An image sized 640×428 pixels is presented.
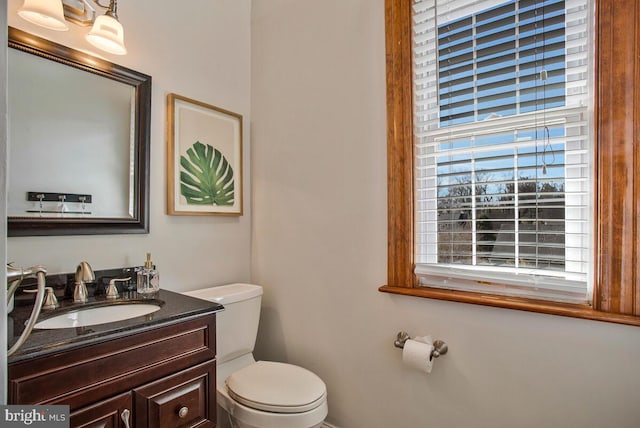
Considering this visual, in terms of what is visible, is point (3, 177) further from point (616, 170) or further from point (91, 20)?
point (616, 170)

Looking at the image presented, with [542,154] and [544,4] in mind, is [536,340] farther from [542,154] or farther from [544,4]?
[544,4]

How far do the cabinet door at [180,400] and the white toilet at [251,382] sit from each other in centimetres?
16

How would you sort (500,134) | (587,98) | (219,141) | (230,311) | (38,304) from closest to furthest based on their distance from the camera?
(38,304) → (587,98) → (500,134) → (230,311) → (219,141)

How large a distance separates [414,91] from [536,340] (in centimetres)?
111

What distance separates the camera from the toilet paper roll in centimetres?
137

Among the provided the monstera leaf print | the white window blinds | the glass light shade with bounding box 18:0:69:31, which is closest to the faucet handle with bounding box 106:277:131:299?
the monstera leaf print

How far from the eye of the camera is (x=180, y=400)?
1179 millimetres

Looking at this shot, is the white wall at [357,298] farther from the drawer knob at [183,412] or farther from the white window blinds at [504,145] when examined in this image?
the drawer knob at [183,412]

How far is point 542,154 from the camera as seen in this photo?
128cm

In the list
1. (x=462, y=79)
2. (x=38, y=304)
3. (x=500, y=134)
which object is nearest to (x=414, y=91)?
(x=462, y=79)

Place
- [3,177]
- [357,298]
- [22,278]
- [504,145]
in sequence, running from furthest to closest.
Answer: [357,298] → [504,145] → [22,278] → [3,177]

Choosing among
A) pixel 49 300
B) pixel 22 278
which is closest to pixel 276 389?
pixel 49 300

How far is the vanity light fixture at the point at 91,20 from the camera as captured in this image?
127cm

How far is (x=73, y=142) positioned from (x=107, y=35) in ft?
1.49
